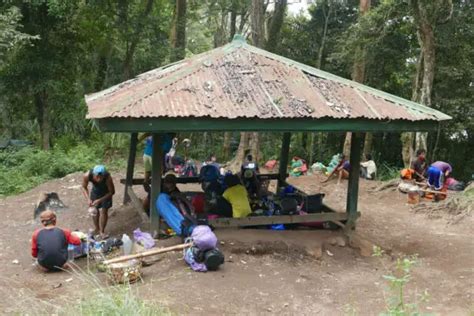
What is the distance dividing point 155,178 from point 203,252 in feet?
5.19

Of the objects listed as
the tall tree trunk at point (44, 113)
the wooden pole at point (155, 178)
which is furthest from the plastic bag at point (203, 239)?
the tall tree trunk at point (44, 113)

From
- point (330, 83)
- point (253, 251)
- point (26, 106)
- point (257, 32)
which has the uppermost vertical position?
point (257, 32)

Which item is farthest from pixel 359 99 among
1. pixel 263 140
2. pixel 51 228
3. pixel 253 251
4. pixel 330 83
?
pixel 263 140

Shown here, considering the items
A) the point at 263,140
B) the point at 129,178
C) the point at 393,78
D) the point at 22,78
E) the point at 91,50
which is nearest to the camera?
the point at 129,178

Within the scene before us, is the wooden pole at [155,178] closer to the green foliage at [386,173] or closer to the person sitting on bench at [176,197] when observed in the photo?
the person sitting on bench at [176,197]

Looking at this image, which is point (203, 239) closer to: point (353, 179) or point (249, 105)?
point (249, 105)

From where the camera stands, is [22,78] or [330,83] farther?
[22,78]

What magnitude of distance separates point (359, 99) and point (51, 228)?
5071 mm

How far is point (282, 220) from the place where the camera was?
27.3ft

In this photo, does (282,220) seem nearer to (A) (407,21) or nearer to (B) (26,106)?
(A) (407,21)

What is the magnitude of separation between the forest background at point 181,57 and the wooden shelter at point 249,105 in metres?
7.02

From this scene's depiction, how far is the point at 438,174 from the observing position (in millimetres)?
12836

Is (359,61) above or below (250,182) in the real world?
above

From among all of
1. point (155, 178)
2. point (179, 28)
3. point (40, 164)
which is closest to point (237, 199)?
point (155, 178)
